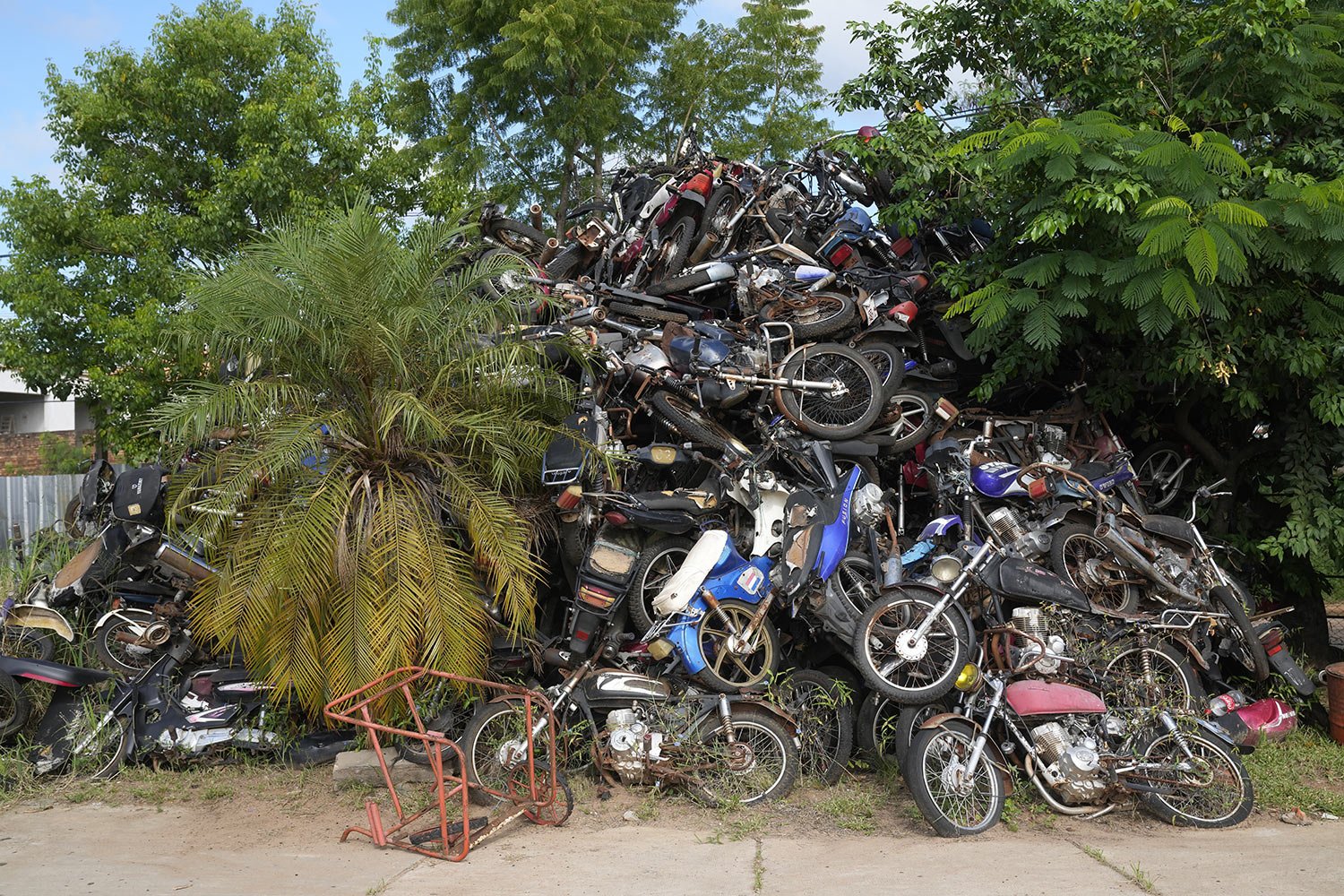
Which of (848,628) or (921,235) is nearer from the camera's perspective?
(848,628)

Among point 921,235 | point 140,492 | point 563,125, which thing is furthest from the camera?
point 563,125

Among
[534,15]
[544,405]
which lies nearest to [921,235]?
[544,405]

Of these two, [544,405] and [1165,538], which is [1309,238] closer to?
Answer: [1165,538]

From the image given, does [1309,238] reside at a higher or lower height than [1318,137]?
lower

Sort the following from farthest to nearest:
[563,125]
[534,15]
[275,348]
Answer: [563,125] < [534,15] < [275,348]

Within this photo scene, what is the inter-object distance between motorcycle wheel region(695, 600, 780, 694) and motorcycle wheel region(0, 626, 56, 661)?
18.5 ft

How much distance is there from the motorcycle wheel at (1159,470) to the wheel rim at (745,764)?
4.86 m

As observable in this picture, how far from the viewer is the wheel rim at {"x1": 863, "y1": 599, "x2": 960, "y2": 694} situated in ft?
22.0

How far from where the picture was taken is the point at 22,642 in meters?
8.23

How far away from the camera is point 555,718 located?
694 cm

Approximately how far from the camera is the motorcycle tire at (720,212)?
10492 mm

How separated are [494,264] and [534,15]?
847 cm

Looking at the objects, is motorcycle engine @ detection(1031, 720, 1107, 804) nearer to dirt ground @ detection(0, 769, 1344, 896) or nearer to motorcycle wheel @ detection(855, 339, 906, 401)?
dirt ground @ detection(0, 769, 1344, 896)

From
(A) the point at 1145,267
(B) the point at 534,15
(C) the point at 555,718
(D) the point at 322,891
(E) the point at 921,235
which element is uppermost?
(B) the point at 534,15
